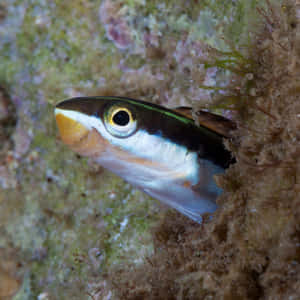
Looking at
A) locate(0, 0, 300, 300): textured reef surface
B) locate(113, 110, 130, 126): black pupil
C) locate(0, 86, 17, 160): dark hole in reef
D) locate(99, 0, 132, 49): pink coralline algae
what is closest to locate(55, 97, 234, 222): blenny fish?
locate(113, 110, 130, 126): black pupil

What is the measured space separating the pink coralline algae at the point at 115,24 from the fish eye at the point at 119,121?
1.99 meters

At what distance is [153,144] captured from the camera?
1454mm

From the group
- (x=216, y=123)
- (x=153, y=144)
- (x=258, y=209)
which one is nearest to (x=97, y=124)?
(x=153, y=144)

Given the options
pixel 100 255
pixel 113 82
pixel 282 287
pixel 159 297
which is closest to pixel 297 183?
pixel 282 287

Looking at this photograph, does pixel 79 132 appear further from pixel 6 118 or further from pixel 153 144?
pixel 6 118

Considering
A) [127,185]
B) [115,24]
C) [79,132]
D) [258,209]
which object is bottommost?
[127,185]

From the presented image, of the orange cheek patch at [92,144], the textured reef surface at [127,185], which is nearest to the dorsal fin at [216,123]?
the textured reef surface at [127,185]

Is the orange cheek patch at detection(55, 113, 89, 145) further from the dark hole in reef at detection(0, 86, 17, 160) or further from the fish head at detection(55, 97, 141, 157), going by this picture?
the dark hole in reef at detection(0, 86, 17, 160)

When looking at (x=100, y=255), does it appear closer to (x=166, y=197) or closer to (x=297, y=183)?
(x=166, y=197)

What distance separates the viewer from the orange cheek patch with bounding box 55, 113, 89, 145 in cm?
140

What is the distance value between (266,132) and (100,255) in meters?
2.09

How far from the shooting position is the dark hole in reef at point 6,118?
13.4 feet

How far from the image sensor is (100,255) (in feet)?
8.57

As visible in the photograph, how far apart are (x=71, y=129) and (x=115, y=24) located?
222cm
